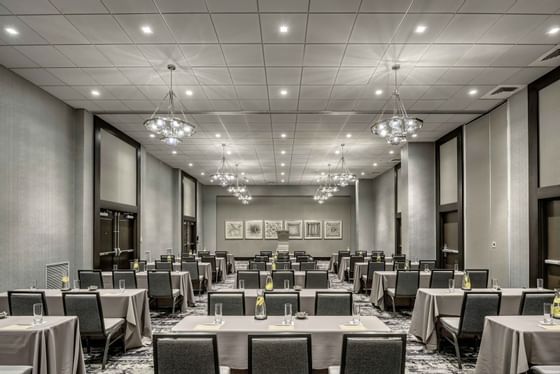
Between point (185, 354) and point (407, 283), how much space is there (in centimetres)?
579

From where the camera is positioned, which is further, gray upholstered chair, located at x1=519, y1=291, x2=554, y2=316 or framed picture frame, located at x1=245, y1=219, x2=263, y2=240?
framed picture frame, located at x1=245, y1=219, x2=263, y2=240

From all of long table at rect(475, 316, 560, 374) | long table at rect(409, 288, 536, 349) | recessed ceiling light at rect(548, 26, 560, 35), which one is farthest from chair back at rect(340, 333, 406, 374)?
recessed ceiling light at rect(548, 26, 560, 35)

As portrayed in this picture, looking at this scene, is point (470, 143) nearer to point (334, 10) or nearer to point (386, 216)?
point (334, 10)

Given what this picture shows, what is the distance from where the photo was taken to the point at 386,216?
18312 millimetres

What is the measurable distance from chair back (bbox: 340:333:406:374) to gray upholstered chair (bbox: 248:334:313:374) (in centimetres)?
25

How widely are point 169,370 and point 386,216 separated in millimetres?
16406

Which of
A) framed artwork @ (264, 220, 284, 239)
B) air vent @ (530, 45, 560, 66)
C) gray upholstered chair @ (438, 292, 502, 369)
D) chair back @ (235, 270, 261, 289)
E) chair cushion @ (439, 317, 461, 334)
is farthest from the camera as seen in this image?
framed artwork @ (264, 220, 284, 239)

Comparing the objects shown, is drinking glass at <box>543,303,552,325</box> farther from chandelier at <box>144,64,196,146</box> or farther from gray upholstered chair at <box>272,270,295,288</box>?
chandelier at <box>144,64,196,146</box>

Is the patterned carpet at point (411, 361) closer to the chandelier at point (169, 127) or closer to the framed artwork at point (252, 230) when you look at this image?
the chandelier at point (169, 127)

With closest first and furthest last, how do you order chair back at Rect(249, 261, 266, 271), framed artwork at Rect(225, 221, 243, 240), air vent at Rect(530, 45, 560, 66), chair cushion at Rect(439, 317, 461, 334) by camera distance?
chair cushion at Rect(439, 317, 461, 334)
air vent at Rect(530, 45, 560, 66)
chair back at Rect(249, 261, 266, 271)
framed artwork at Rect(225, 221, 243, 240)

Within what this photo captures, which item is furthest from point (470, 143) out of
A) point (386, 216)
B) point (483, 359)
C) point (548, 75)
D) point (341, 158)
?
point (386, 216)

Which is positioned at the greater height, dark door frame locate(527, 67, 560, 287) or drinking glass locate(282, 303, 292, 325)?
dark door frame locate(527, 67, 560, 287)

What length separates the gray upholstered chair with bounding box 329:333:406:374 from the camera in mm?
2756

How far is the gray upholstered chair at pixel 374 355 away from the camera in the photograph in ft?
9.04
